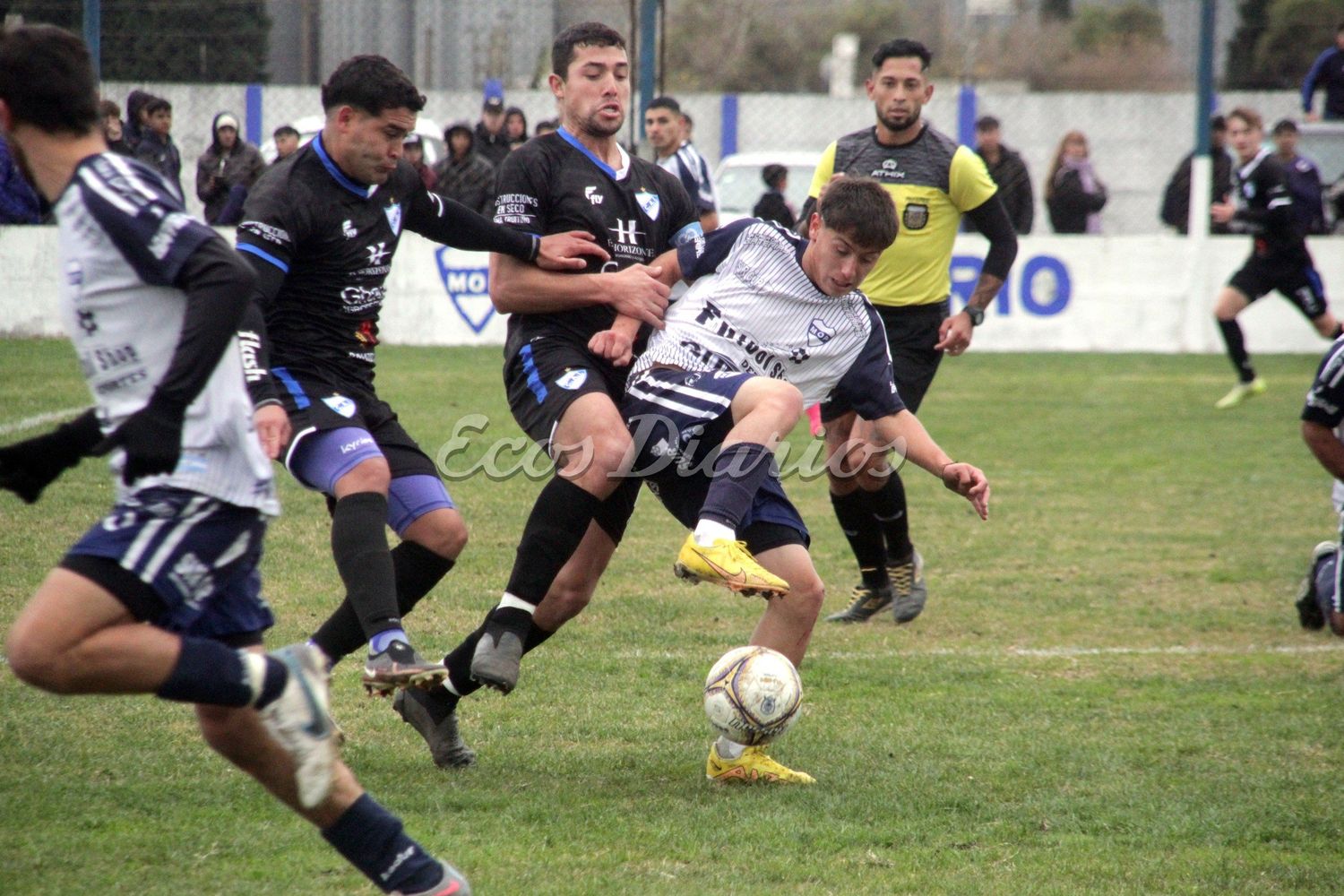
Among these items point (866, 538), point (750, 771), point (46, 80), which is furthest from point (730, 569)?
point (866, 538)

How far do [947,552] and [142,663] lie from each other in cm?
534

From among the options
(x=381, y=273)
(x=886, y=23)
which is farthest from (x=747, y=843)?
(x=886, y=23)

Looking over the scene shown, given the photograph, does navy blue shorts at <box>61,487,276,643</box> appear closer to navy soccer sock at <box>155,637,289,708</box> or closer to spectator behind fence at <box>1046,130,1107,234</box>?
navy soccer sock at <box>155,637,289,708</box>

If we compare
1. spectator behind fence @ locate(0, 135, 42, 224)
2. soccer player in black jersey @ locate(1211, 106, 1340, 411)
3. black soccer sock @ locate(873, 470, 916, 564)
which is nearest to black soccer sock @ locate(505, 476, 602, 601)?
black soccer sock @ locate(873, 470, 916, 564)

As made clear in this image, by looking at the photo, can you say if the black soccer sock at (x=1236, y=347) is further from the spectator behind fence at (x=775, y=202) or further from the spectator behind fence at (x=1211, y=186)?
the spectator behind fence at (x=775, y=202)

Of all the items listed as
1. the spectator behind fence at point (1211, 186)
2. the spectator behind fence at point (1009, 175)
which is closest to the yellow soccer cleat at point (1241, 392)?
the spectator behind fence at point (1009, 175)

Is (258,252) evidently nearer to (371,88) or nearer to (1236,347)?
(371,88)

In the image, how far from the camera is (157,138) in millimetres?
13375

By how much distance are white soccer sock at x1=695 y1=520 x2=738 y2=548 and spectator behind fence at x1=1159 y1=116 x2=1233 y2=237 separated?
1332cm

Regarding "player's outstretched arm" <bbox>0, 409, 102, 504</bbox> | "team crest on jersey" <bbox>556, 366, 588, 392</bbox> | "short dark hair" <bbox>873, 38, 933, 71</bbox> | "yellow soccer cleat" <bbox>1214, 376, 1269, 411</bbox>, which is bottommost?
"yellow soccer cleat" <bbox>1214, 376, 1269, 411</bbox>

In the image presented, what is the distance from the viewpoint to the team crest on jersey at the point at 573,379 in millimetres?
4547

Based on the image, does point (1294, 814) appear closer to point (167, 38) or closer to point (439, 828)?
point (439, 828)

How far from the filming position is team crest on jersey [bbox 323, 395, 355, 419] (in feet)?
14.3

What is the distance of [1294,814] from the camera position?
4109mm
